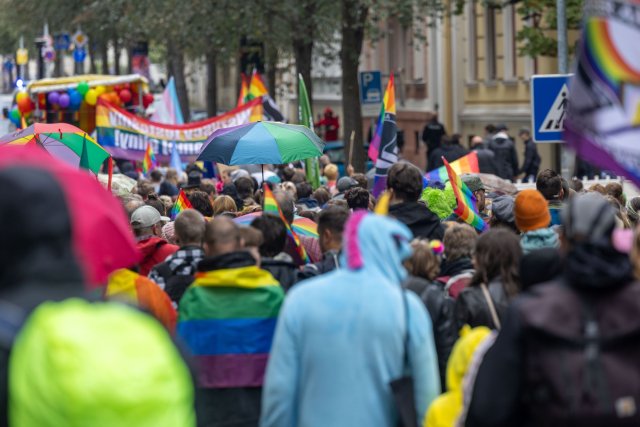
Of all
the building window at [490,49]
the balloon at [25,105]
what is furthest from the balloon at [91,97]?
the building window at [490,49]

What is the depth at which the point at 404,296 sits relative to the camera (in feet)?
18.1

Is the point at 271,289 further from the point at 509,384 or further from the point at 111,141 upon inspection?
the point at 111,141

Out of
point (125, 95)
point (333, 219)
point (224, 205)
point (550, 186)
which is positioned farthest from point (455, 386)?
point (125, 95)

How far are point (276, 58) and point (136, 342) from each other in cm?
3336

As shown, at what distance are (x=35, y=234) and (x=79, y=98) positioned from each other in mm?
26512

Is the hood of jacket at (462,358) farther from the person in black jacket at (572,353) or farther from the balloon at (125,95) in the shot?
the balloon at (125,95)

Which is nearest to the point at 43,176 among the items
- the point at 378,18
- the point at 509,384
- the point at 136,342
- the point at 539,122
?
the point at 136,342

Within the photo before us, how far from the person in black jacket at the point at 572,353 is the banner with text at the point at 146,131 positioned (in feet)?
54.4

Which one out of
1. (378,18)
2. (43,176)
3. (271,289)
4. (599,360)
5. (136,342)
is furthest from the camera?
(378,18)

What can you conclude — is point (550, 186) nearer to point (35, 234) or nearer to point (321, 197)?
point (321, 197)

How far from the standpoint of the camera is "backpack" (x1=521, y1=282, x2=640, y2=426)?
4.45 m

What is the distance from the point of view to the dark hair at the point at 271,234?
766 cm

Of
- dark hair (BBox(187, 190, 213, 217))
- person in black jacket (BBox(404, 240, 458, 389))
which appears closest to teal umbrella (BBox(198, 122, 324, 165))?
dark hair (BBox(187, 190, 213, 217))

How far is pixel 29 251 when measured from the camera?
12.3 feet
